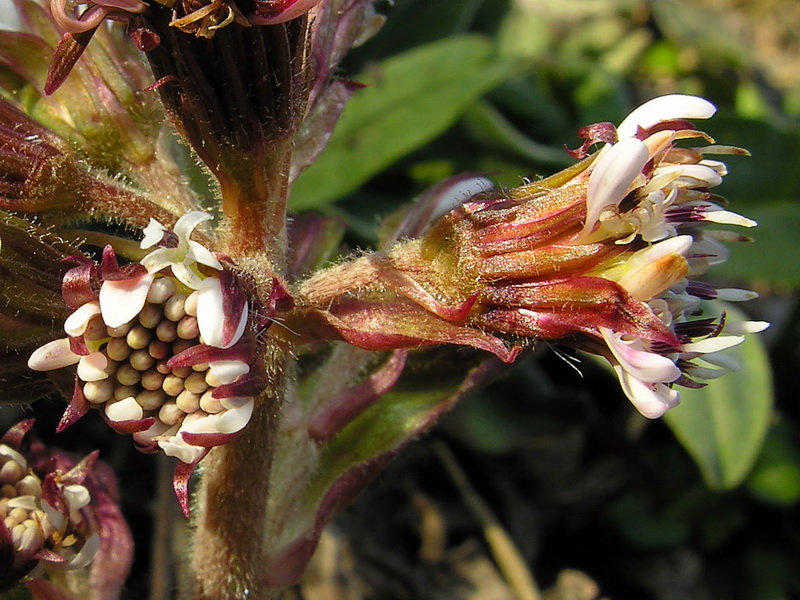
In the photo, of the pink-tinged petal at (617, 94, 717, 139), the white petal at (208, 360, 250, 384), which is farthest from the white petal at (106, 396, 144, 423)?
A: the pink-tinged petal at (617, 94, 717, 139)

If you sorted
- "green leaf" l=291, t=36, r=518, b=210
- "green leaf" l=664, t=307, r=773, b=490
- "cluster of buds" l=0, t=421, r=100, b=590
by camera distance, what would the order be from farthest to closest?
"green leaf" l=291, t=36, r=518, b=210
"green leaf" l=664, t=307, r=773, b=490
"cluster of buds" l=0, t=421, r=100, b=590

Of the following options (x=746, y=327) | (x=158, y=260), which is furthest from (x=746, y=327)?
(x=158, y=260)

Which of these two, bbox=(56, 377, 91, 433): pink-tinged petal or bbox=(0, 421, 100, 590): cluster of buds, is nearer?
bbox=(56, 377, 91, 433): pink-tinged petal

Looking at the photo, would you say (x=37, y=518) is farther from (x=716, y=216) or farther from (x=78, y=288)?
(x=716, y=216)

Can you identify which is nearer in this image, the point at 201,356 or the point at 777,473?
the point at 201,356

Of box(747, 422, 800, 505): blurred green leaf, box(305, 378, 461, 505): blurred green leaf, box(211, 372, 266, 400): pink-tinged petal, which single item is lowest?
box(747, 422, 800, 505): blurred green leaf

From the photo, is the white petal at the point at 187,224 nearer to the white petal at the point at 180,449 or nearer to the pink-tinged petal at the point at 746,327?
the white petal at the point at 180,449

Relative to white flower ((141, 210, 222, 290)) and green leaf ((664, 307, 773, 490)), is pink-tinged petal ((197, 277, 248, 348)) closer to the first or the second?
white flower ((141, 210, 222, 290))
